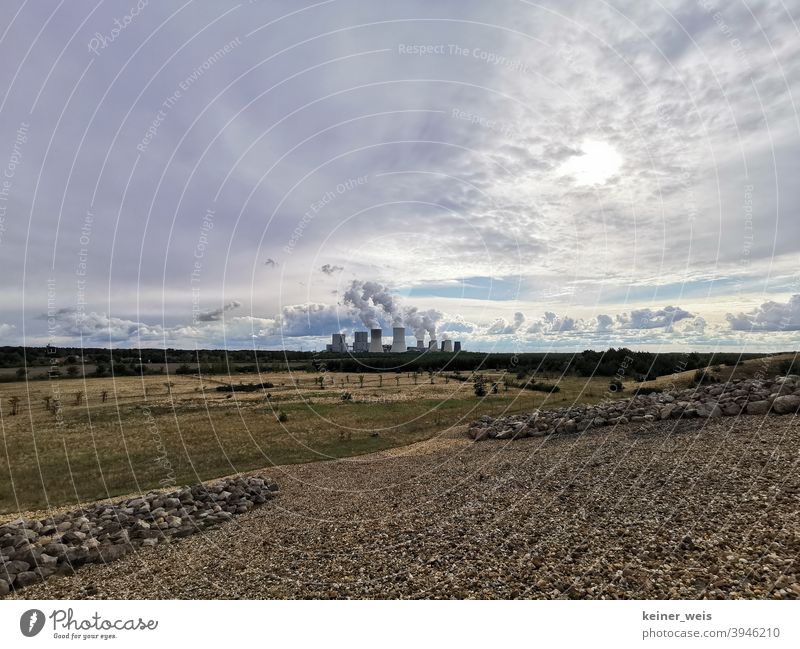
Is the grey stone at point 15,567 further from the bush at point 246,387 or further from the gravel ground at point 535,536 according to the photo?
the bush at point 246,387

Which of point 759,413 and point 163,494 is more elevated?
point 759,413

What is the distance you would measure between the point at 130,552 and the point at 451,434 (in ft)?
62.3

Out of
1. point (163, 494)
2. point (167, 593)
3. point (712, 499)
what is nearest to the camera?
point (167, 593)

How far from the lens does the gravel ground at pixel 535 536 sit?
7801mm

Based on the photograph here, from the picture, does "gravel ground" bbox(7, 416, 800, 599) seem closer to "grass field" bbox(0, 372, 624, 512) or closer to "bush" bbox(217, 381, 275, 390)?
"grass field" bbox(0, 372, 624, 512)

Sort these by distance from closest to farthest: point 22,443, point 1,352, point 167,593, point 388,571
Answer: point 388,571
point 167,593
point 22,443
point 1,352

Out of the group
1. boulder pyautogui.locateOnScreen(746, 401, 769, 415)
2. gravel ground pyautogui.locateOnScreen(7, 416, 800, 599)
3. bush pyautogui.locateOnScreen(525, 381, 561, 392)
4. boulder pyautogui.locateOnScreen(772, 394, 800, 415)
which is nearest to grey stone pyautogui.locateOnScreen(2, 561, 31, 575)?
gravel ground pyautogui.locateOnScreen(7, 416, 800, 599)

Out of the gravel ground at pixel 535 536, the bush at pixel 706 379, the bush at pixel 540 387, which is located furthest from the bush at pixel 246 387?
the gravel ground at pixel 535 536

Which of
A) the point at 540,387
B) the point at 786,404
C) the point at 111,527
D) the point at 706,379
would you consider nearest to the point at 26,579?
the point at 111,527

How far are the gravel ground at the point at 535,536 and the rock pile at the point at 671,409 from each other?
4.23 feet

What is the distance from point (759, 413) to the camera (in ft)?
58.6

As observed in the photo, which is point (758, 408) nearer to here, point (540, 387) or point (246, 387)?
point (540, 387)

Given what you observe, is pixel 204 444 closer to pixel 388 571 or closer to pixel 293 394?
pixel 388 571
